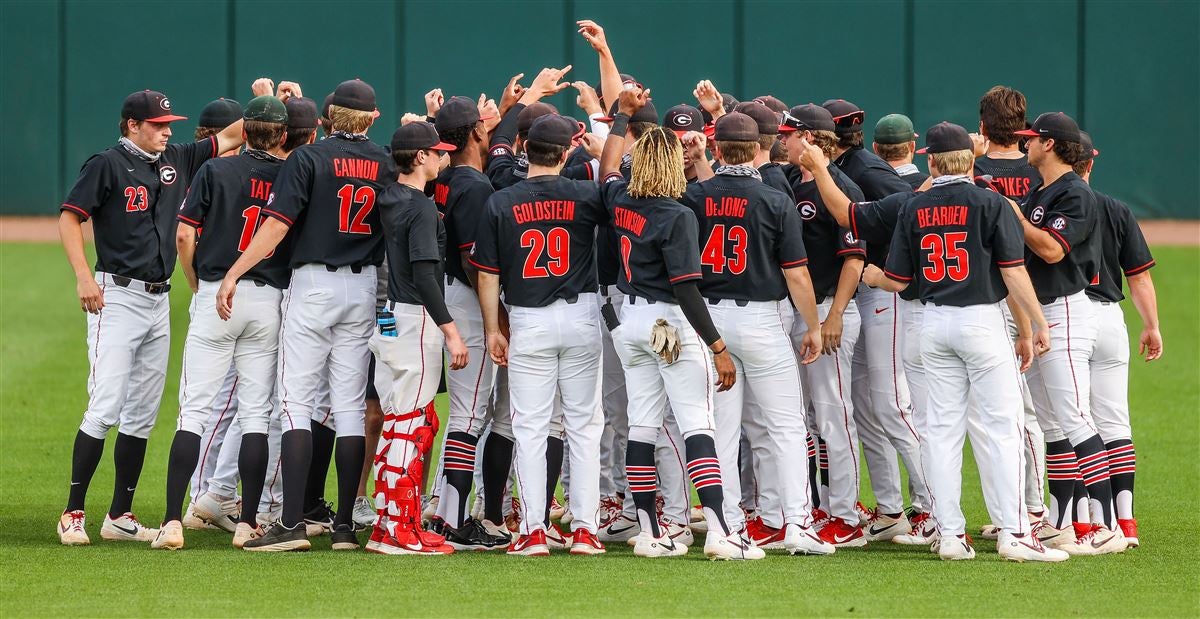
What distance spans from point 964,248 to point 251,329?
342 centimetres

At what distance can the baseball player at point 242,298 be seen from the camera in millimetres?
6602

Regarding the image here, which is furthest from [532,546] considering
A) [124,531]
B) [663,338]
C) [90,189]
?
[90,189]

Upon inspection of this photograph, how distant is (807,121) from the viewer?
22.6ft

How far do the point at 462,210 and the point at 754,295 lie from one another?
1.50m

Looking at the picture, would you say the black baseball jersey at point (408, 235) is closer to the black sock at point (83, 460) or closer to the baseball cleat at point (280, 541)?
the baseball cleat at point (280, 541)

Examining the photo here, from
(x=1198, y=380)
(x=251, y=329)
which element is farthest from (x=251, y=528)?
(x=1198, y=380)

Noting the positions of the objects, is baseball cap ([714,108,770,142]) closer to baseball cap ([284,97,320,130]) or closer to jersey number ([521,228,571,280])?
jersey number ([521,228,571,280])

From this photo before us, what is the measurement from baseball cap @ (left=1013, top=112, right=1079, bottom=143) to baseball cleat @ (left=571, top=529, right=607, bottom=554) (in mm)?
2922

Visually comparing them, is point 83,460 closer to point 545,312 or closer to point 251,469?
point 251,469

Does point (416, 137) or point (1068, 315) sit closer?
point (416, 137)

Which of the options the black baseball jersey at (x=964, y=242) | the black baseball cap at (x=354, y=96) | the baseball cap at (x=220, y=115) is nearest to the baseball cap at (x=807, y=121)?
the black baseball jersey at (x=964, y=242)

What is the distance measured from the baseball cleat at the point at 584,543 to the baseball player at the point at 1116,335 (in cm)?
261

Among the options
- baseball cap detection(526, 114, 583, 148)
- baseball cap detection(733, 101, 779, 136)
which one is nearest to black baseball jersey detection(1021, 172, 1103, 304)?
baseball cap detection(733, 101, 779, 136)

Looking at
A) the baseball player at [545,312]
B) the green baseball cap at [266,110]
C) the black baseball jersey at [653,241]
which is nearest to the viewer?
the black baseball jersey at [653,241]
